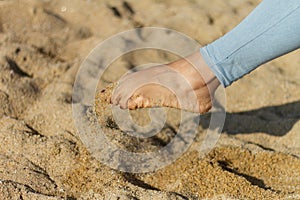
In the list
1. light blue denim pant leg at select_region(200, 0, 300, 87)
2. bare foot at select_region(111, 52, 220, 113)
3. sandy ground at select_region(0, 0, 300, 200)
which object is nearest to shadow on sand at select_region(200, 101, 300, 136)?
sandy ground at select_region(0, 0, 300, 200)

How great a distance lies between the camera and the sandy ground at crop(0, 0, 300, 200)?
1756mm

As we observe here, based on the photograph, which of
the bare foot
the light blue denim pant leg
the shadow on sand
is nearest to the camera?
the light blue denim pant leg

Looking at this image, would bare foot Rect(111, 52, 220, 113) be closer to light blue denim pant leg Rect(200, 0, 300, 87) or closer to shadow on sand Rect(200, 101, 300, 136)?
light blue denim pant leg Rect(200, 0, 300, 87)

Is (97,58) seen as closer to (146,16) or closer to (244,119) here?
(146,16)

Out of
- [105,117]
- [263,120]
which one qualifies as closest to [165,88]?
[105,117]

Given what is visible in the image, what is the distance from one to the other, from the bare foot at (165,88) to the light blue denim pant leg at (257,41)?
0.25 feet

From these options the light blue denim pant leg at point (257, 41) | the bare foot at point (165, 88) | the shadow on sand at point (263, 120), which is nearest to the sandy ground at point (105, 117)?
the shadow on sand at point (263, 120)

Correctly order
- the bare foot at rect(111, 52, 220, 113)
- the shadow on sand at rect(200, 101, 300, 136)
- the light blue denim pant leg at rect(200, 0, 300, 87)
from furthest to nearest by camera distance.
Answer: the shadow on sand at rect(200, 101, 300, 136) → the bare foot at rect(111, 52, 220, 113) → the light blue denim pant leg at rect(200, 0, 300, 87)

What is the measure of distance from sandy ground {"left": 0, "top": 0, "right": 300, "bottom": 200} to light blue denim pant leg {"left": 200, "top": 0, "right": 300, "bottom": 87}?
399 mm

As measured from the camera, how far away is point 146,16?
2.93 metres

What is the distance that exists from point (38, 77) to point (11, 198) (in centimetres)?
101

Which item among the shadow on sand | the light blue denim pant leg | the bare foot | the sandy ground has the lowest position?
the shadow on sand

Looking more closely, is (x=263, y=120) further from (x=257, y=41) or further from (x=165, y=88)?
(x=257, y=41)

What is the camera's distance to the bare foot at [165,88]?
5.60 ft
